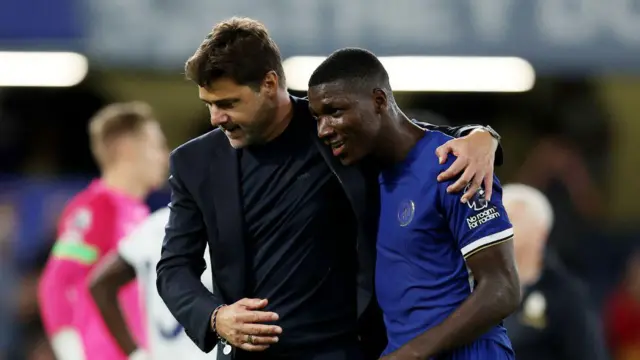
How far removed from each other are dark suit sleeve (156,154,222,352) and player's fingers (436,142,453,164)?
29.2 inches

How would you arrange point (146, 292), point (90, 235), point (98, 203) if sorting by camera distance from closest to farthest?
point (146, 292), point (90, 235), point (98, 203)

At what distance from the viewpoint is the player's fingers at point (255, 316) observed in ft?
12.1

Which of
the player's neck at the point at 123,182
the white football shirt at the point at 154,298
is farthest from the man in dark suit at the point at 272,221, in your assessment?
the player's neck at the point at 123,182

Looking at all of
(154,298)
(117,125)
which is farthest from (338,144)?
(117,125)

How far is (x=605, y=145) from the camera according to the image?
1058 centimetres

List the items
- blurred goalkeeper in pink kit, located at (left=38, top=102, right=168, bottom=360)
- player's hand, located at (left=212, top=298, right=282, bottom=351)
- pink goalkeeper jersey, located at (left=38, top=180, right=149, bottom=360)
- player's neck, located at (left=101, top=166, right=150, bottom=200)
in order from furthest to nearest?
player's neck, located at (left=101, top=166, right=150, bottom=200) < pink goalkeeper jersey, located at (left=38, top=180, right=149, bottom=360) < blurred goalkeeper in pink kit, located at (left=38, top=102, right=168, bottom=360) < player's hand, located at (left=212, top=298, right=282, bottom=351)

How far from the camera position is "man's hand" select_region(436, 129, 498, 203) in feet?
12.0

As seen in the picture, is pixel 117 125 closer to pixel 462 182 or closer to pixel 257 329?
pixel 257 329

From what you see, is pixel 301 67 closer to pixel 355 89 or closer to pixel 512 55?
pixel 512 55

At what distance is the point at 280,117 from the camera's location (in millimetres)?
3973

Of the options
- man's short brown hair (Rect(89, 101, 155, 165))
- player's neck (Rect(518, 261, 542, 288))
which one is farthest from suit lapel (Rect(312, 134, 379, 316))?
man's short brown hair (Rect(89, 101, 155, 165))

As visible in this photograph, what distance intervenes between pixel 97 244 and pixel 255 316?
382 cm

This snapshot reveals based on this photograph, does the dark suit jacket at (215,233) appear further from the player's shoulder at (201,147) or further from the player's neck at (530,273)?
the player's neck at (530,273)

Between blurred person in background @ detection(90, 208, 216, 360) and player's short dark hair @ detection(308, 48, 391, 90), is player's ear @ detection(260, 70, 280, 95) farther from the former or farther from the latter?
blurred person in background @ detection(90, 208, 216, 360)
